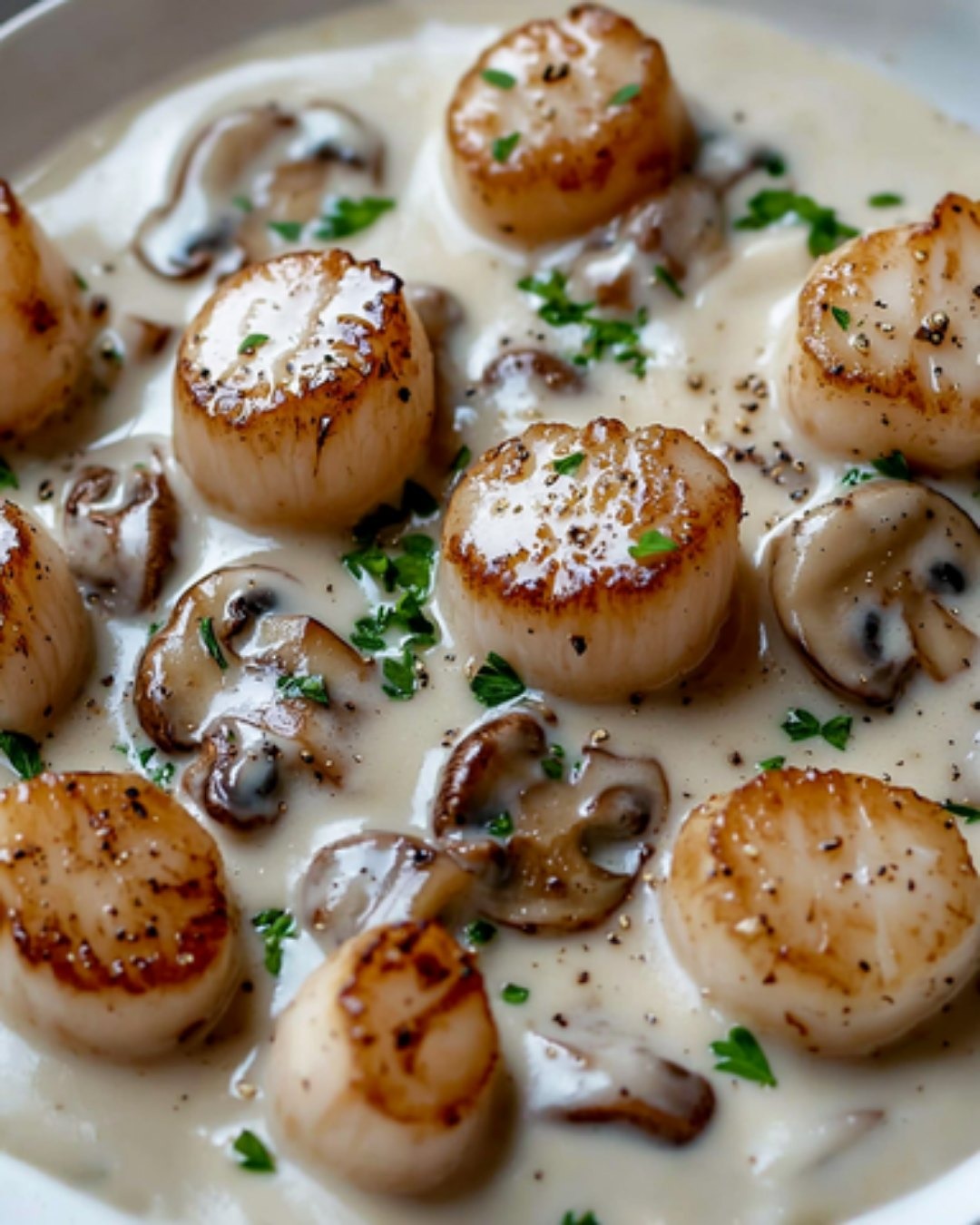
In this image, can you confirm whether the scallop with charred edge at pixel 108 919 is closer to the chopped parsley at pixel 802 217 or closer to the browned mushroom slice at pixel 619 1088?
the browned mushroom slice at pixel 619 1088

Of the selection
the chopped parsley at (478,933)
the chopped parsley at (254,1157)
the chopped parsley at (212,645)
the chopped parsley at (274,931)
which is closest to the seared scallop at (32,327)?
the chopped parsley at (212,645)

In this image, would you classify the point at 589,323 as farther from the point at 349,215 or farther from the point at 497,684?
the point at 497,684

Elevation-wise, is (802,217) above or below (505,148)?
below

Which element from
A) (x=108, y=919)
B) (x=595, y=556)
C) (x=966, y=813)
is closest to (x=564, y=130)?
(x=595, y=556)

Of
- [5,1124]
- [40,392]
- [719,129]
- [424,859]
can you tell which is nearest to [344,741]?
[424,859]

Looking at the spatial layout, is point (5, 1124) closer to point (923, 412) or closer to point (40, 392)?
point (40, 392)

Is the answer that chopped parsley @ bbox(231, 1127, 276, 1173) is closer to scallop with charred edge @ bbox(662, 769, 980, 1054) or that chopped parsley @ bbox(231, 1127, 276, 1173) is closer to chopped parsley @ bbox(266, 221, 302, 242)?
scallop with charred edge @ bbox(662, 769, 980, 1054)
